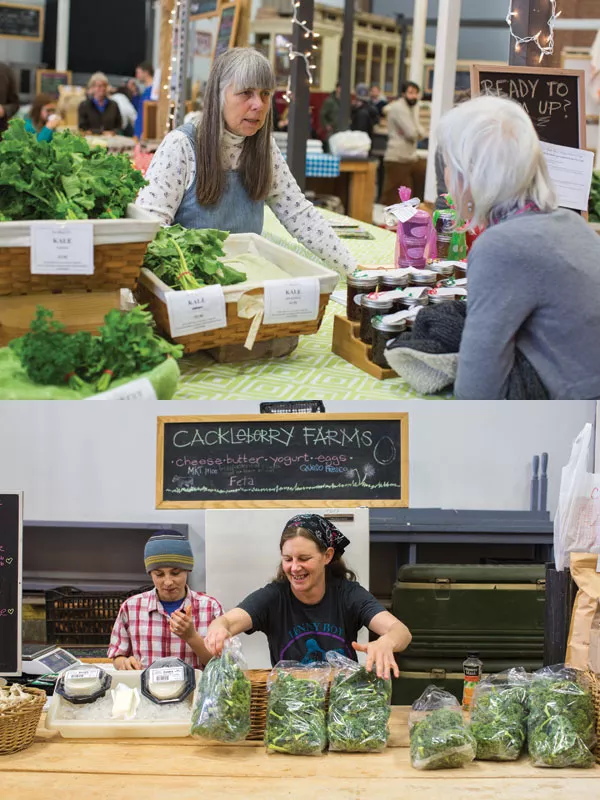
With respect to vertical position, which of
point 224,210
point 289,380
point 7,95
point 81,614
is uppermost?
Answer: point 7,95

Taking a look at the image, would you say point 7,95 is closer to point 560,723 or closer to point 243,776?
point 243,776

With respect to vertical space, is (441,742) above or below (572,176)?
below

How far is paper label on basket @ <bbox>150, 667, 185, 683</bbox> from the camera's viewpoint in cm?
247

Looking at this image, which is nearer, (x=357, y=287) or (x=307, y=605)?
(x=357, y=287)

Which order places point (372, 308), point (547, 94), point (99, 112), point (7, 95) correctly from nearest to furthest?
point (372, 308) < point (547, 94) < point (7, 95) < point (99, 112)

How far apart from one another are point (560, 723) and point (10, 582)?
1480mm

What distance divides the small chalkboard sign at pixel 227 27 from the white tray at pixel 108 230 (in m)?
4.50

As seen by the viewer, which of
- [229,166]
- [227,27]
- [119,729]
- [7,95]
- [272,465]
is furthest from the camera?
[7,95]

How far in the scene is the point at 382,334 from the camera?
2.22 metres

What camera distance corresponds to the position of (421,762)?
2209 mm

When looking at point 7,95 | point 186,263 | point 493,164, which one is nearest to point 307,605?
point 186,263

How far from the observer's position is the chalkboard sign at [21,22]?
17984 mm

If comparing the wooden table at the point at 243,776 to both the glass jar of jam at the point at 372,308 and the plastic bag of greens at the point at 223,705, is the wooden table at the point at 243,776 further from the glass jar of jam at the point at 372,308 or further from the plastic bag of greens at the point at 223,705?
the glass jar of jam at the point at 372,308

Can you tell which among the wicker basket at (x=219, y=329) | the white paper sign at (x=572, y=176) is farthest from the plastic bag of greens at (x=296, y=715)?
the white paper sign at (x=572, y=176)
